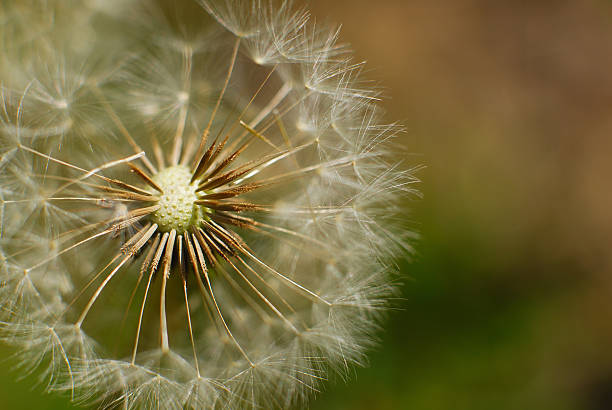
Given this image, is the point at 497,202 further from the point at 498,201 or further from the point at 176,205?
the point at 176,205

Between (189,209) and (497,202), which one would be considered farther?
(497,202)

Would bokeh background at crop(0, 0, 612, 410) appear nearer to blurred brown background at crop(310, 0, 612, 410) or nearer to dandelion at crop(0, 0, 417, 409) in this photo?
blurred brown background at crop(310, 0, 612, 410)

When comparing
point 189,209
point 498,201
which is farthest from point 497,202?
point 189,209

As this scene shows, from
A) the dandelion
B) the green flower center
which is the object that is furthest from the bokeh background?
the green flower center

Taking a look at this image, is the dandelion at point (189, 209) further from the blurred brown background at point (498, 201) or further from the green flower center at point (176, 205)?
the blurred brown background at point (498, 201)

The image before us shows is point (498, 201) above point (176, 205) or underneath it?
above

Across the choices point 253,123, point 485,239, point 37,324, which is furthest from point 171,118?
point 485,239
